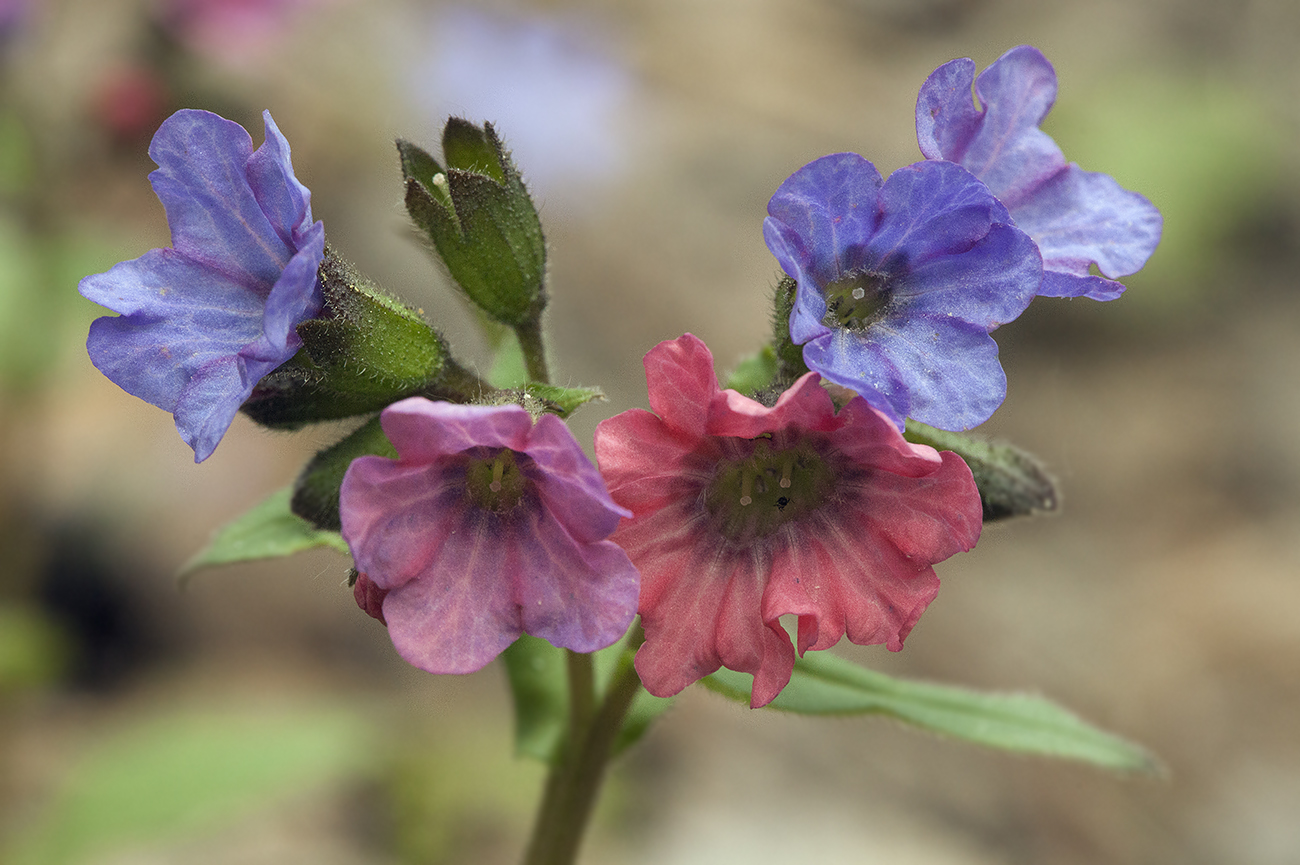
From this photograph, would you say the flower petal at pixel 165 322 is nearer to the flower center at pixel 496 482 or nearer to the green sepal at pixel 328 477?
the green sepal at pixel 328 477

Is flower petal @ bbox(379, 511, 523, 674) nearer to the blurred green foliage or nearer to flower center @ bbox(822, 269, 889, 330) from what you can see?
flower center @ bbox(822, 269, 889, 330)

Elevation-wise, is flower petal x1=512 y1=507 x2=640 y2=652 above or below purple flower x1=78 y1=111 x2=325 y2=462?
below

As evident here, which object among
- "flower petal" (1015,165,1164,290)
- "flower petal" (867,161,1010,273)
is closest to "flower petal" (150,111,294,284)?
"flower petal" (867,161,1010,273)

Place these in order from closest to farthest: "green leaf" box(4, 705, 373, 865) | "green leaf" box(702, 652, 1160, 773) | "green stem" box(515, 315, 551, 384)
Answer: "green stem" box(515, 315, 551, 384)
"green leaf" box(702, 652, 1160, 773)
"green leaf" box(4, 705, 373, 865)

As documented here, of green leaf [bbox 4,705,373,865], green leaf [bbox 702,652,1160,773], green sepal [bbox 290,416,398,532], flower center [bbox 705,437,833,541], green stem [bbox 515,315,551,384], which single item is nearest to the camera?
flower center [bbox 705,437,833,541]

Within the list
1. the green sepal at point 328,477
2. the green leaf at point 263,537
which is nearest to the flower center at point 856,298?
the green sepal at point 328,477

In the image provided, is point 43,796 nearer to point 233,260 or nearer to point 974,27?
point 233,260

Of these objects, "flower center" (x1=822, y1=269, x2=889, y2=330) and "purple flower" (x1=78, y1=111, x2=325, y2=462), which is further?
"flower center" (x1=822, y1=269, x2=889, y2=330)

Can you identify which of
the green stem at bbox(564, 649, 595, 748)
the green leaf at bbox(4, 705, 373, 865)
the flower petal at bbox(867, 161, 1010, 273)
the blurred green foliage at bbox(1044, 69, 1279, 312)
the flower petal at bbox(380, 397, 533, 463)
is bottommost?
the green leaf at bbox(4, 705, 373, 865)
